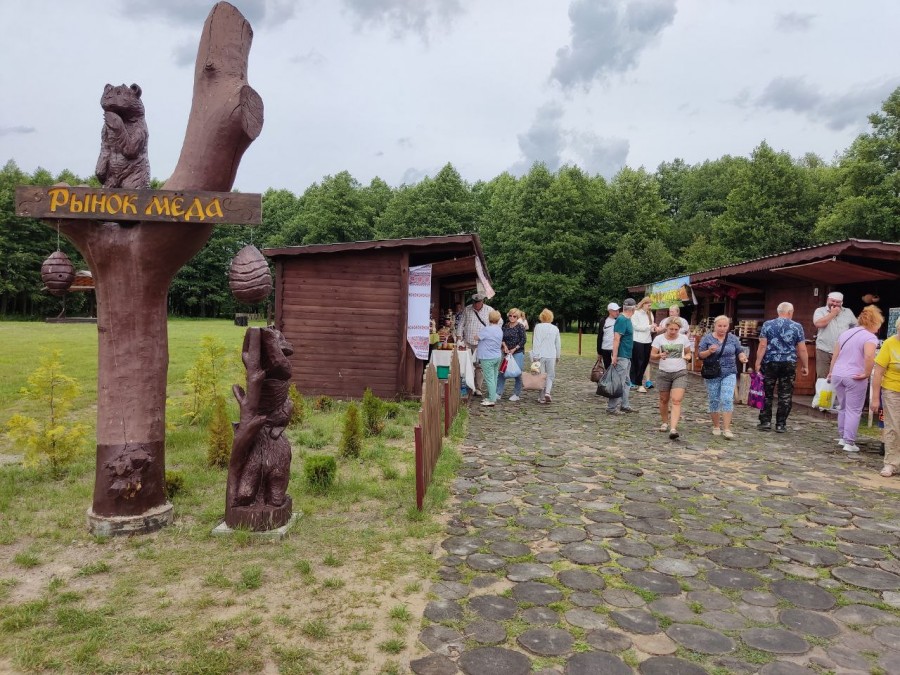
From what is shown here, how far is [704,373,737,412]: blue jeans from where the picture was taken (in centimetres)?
801

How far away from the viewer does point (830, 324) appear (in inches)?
389

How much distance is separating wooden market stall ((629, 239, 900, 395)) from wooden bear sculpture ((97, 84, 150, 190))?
10.4 meters

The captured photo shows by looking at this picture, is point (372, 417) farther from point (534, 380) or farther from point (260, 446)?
point (534, 380)

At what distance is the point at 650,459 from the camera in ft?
22.8

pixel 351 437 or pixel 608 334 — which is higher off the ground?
pixel 608 334

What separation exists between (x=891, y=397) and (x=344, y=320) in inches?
332

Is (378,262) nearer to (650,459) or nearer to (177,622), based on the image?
(650,459)

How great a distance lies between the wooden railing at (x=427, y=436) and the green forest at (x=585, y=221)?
33693 mm

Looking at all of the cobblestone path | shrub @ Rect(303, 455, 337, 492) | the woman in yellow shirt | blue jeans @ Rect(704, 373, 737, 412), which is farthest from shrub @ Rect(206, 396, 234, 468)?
the woman in yellow shirt

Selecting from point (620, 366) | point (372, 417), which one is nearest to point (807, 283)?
point (620, 366)

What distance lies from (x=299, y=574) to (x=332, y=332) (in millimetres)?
7578

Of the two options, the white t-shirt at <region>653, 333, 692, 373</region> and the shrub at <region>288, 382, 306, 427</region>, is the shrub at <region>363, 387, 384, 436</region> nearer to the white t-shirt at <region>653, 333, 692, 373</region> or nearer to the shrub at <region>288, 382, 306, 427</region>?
the shrub at <region>288, 382, 306, 427</region>

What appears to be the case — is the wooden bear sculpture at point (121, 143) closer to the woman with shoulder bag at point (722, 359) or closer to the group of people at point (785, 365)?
the group of people at point (785, 365)

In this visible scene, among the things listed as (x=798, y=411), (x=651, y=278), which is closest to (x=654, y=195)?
(x=651, y=278)
